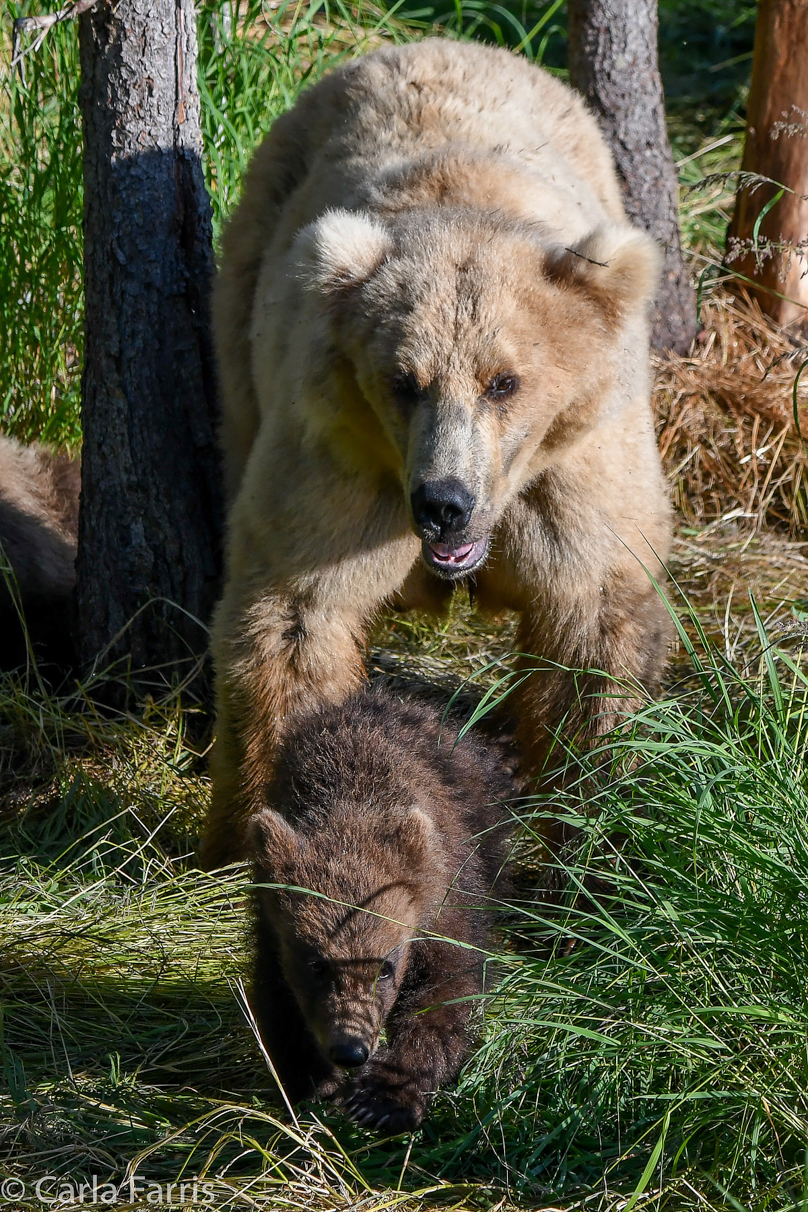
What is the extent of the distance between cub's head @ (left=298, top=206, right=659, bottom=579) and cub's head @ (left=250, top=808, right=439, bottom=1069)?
79 cm

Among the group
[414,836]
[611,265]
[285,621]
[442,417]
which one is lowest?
[414,836]

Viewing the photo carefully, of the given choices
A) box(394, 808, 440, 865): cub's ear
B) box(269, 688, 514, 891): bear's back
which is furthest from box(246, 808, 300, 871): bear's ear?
box(394, 808, 440, 865): cub's ear

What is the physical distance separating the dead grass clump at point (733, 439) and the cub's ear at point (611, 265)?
8.44 feet

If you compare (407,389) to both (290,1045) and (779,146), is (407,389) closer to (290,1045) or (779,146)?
(290,1045)

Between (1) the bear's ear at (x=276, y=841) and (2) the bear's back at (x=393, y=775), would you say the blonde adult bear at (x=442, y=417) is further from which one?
(1) the bear's ear at (x=276, y=841)

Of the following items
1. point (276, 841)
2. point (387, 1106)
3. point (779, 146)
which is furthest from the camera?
point (779, 146)

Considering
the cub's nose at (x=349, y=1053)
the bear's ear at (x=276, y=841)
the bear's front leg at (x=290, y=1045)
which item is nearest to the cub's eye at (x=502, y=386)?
the bear's ear at (x=276, y=841)

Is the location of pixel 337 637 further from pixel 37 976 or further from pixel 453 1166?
→ pixel 453 1166

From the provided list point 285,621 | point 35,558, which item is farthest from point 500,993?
point 35,558

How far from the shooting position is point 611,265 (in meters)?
3.55

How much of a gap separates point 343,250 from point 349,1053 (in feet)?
6.78

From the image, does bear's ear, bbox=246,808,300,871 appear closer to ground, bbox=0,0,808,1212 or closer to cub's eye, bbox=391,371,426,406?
ground, bbox=0,0,808,1212

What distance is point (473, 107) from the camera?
4.33 m

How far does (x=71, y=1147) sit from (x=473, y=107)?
3.31 m
